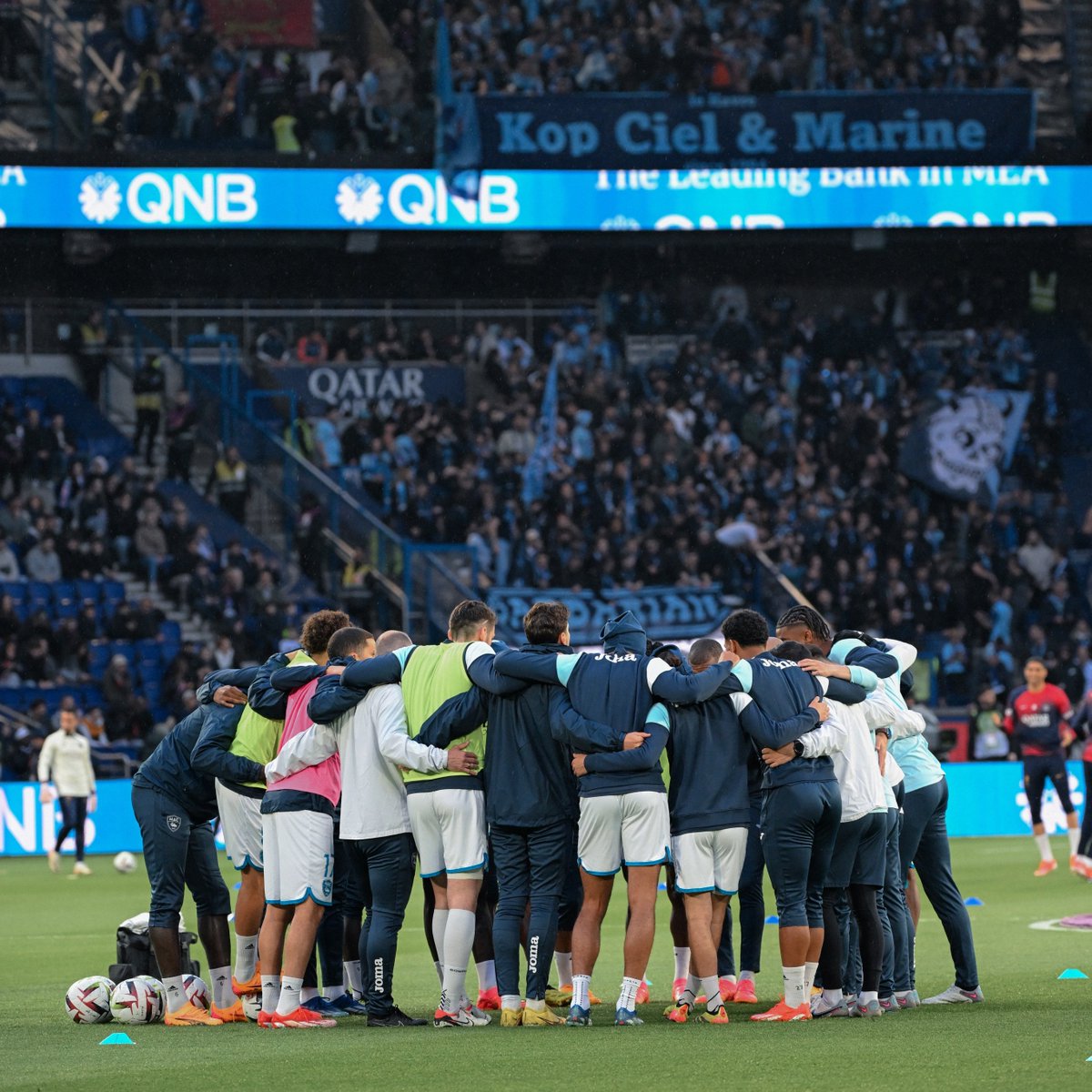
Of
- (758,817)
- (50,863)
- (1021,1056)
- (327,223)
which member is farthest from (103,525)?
(1021,1056)

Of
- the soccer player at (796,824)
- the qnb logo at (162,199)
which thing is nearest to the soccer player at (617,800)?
the soccer player at (796,824)

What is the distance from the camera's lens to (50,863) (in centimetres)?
2175

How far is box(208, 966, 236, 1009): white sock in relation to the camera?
9.98 metres

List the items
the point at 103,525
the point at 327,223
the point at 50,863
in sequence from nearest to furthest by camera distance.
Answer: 1. the point at 50,863
2. the point at 103,525
3. the point at 327,223

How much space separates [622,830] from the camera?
30.2 feet

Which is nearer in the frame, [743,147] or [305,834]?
[305,834]

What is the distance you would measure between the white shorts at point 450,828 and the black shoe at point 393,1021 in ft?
2.34

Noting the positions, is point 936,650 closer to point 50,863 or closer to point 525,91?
point 525,91

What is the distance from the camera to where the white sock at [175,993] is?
988 centimetres

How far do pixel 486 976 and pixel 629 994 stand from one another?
48.9 inches

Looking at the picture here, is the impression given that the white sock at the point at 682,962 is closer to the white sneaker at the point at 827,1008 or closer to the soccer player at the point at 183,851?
the white sneaker at the point at 827,1008

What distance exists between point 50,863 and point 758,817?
43.8ft

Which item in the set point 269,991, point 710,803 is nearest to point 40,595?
point 269,991

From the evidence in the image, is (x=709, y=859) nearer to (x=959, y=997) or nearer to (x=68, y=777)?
(x=959, y=997)
